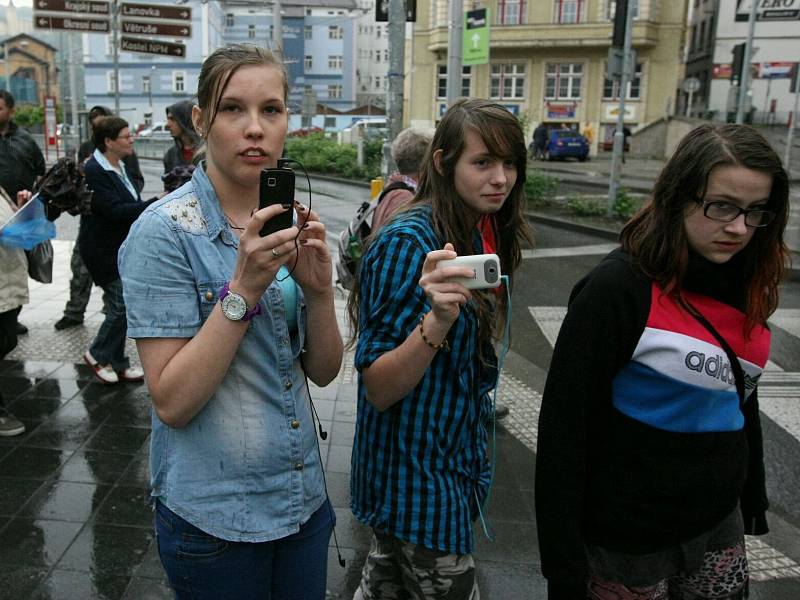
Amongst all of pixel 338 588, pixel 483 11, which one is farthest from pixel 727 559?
pixel 483 11

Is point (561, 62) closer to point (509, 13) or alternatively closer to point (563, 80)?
point (563, 80)

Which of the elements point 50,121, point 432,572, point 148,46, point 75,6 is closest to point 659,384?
point 432,572

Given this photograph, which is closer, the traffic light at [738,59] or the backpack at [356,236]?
the backpack at [356,236]

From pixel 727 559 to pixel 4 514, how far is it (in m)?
3.10

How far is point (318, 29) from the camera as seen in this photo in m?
78.7

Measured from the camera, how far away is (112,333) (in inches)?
202

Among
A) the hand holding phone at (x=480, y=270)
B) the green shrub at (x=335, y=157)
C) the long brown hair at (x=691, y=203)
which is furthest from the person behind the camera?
the green shrub at (x=335, y=157)

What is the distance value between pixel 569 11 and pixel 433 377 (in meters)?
45.0

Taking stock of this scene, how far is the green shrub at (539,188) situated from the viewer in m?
15.4

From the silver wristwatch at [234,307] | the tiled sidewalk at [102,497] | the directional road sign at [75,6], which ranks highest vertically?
the directional road sign at [75,6]

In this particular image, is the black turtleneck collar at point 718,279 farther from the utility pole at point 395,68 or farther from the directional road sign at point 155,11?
the directional road sign at point 155,11

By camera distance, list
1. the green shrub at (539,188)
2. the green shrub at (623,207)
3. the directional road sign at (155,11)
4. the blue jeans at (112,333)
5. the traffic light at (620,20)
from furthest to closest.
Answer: the green shrub at (539,188), the green shrub at (623,207), the traffic light at (620,20), the directional road sign at (155,11), the blue jeans at (112,333)

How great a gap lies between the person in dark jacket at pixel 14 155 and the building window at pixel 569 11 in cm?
4142

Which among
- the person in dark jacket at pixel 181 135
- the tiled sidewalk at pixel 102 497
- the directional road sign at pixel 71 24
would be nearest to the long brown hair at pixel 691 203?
the tiled sidewalk at pixel 102 497
